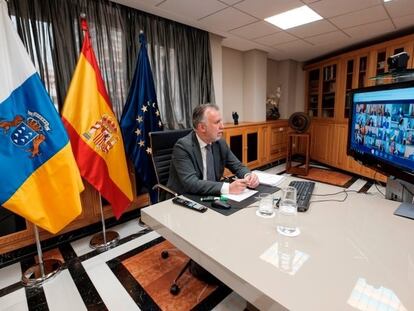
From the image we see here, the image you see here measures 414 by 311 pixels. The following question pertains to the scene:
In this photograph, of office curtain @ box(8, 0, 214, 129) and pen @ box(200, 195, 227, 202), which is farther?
office curtain @ box(8, 0, 214, 129)

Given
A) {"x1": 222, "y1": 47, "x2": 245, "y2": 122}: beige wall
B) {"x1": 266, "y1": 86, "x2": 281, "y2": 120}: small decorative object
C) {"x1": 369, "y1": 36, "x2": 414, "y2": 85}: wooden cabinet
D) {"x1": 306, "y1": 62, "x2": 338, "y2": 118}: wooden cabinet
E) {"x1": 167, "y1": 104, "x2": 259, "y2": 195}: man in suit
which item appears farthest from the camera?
{"x1": 266, "y1": 86, "x2": 281, "y2": 120}: small decorative object

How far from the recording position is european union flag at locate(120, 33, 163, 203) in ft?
7.61

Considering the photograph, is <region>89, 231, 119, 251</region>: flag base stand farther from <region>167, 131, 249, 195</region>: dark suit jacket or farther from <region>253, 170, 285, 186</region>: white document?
<region>253, 170, 285, 186</region>: white document

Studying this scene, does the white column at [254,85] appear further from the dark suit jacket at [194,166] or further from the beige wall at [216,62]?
the dark suit jacket at [194,166]

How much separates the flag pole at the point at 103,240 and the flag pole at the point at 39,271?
31cm

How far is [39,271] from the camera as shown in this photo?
5.95ft

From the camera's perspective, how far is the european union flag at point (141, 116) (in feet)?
7.61

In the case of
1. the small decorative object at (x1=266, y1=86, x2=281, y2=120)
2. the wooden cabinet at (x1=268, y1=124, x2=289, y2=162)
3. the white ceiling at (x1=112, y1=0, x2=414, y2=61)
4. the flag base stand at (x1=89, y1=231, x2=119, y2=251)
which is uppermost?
the white ceiling at (x1=112, y1=0, x2=414, y2=61)

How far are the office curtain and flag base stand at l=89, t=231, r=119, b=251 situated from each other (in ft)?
4.18

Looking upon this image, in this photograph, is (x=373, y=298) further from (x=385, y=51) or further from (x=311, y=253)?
(x=385, y=51)

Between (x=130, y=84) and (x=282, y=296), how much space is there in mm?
2414

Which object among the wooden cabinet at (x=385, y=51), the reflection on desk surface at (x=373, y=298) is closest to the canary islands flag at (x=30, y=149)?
the reflection on desk surface at (x=373, y=298)

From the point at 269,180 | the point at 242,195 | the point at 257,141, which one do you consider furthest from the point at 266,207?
the point at 257,141

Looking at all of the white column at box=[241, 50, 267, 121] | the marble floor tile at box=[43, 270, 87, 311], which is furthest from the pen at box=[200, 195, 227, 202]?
the white column at box=[241, 50, 267, 121]
